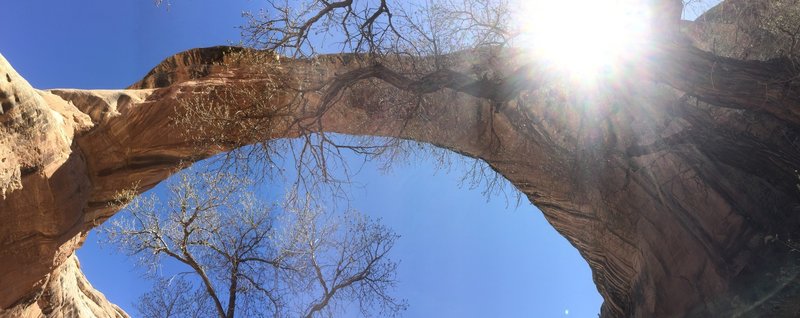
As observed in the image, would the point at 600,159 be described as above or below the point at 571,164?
below

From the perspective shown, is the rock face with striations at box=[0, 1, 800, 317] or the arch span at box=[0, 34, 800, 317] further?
the arch span at box=[0, 34, 800, 317]

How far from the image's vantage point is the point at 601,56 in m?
7.28

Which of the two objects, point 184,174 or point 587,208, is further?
point 184,174

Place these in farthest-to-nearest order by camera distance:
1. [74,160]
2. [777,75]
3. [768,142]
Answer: [74,160] → [768,142] → [777,75]

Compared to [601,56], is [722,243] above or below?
below

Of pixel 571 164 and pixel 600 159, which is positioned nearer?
pixel 600 159

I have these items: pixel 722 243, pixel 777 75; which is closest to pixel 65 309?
pixel 722 243

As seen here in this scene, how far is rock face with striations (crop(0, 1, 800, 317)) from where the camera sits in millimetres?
6832

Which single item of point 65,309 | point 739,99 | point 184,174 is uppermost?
point 184,174

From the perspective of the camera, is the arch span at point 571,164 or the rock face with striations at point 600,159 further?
the arch span at point 571,164

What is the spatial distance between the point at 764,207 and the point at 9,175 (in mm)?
11015

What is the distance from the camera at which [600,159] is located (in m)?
8.27

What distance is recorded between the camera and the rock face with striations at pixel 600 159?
6.83 metres

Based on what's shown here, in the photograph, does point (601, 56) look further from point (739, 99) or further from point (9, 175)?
point (9, 175)
